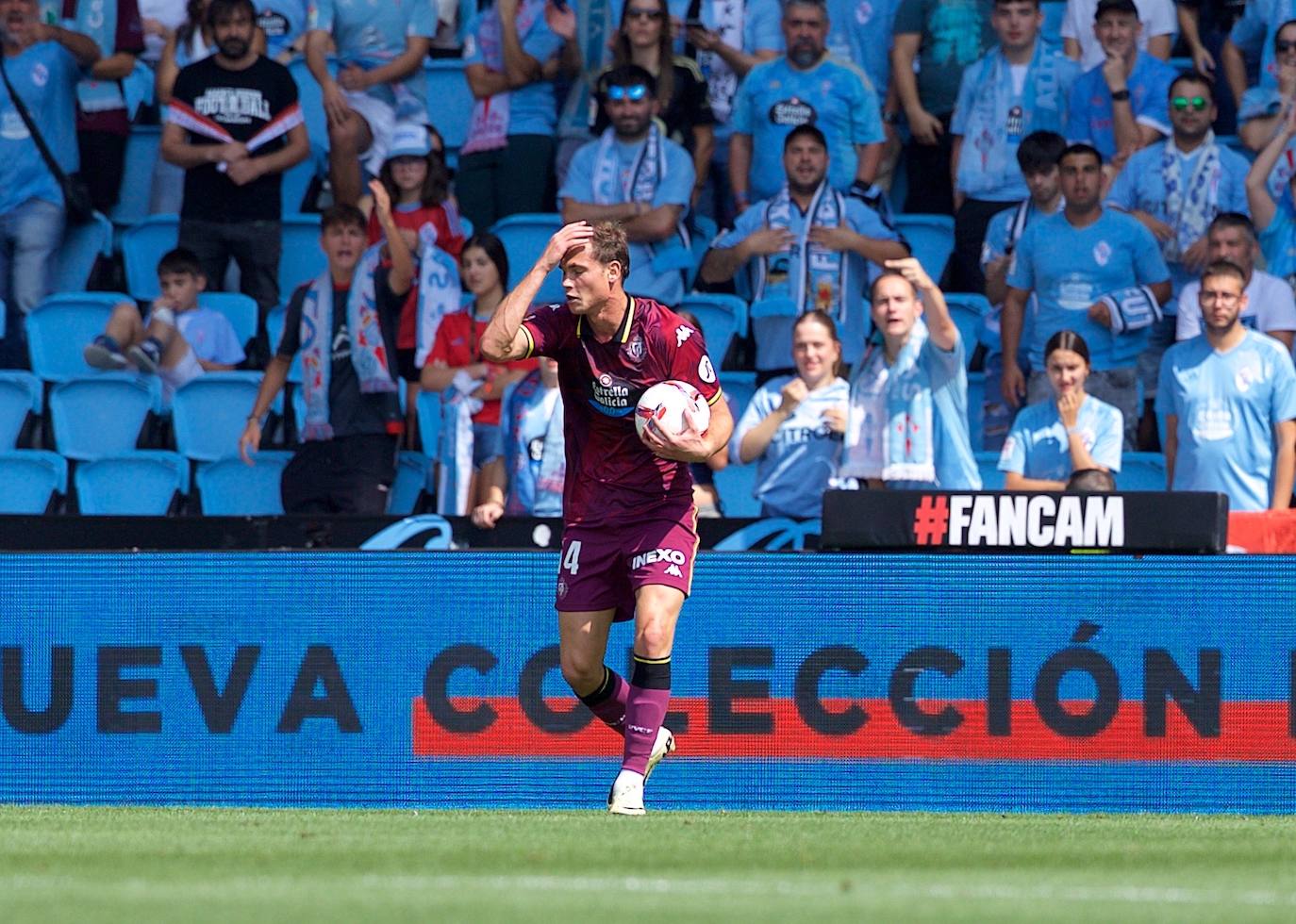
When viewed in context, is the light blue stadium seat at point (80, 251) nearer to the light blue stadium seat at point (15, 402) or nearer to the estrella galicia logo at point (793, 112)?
the light blue stadium seat at point (15, 402)

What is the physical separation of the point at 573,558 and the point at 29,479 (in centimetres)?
640

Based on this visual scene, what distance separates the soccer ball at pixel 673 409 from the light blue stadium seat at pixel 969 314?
570 cm

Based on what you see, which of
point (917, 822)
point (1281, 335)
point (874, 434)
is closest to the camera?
point (917, 822)

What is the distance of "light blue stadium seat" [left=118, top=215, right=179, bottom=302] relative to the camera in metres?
14.9

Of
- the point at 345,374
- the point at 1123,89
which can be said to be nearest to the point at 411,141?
the point at 345,374

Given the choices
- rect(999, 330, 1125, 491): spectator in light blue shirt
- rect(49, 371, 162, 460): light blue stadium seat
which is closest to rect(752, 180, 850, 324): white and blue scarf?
rect(999, 330, 1125, 491): spectator in light blue shirt

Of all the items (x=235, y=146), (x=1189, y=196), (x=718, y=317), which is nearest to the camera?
(x=1189, y=196)

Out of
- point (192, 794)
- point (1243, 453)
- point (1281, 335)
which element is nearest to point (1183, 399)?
point (1243, 453)

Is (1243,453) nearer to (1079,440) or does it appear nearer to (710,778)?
(1079,440)

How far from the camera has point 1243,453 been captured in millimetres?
11195

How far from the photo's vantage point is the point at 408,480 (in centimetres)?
1326

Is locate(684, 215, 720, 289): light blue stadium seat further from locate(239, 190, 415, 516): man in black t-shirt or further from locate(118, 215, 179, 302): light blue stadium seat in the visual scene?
locate(118, 215, 179, 302): light blue stadium seat

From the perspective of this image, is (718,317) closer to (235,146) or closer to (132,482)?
(235,146)

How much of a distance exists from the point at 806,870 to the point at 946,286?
840 cm
